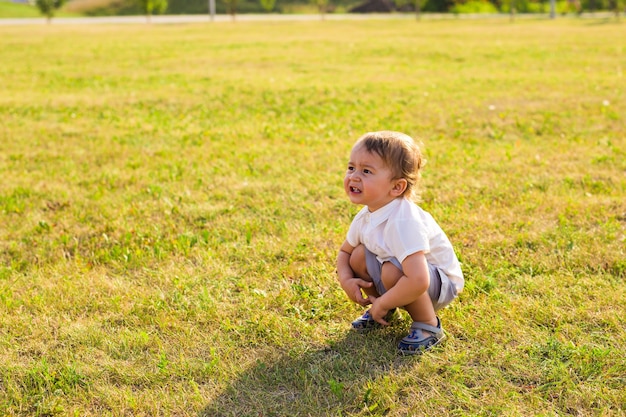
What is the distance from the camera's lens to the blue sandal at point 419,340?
3.25m

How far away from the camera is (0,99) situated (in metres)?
11.0

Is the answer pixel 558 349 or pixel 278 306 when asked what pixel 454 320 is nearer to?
pixel 558 349

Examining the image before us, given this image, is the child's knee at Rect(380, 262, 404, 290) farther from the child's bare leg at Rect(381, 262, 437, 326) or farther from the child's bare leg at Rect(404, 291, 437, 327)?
the child's bare leg at Rect(404, 291, 437, 327)

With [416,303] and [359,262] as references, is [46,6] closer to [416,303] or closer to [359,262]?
[359,262]

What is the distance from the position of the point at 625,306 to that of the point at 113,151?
5508 millimetres

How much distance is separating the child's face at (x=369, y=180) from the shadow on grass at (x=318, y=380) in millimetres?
738

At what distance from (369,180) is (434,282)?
61 centimetres

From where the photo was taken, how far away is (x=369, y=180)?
3.18 meters

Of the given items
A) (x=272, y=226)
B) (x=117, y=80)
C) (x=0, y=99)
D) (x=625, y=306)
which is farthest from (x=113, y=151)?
(x=117, y=80)

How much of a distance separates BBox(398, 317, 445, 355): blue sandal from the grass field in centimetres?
5

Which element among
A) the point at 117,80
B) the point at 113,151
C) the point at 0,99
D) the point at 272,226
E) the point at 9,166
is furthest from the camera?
the point at 117,80

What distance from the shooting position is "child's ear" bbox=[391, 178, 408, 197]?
126 inches

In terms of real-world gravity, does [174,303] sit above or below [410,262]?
below

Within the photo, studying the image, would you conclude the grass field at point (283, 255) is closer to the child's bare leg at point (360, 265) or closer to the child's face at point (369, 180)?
the child's bare leg at point (360, 265)
